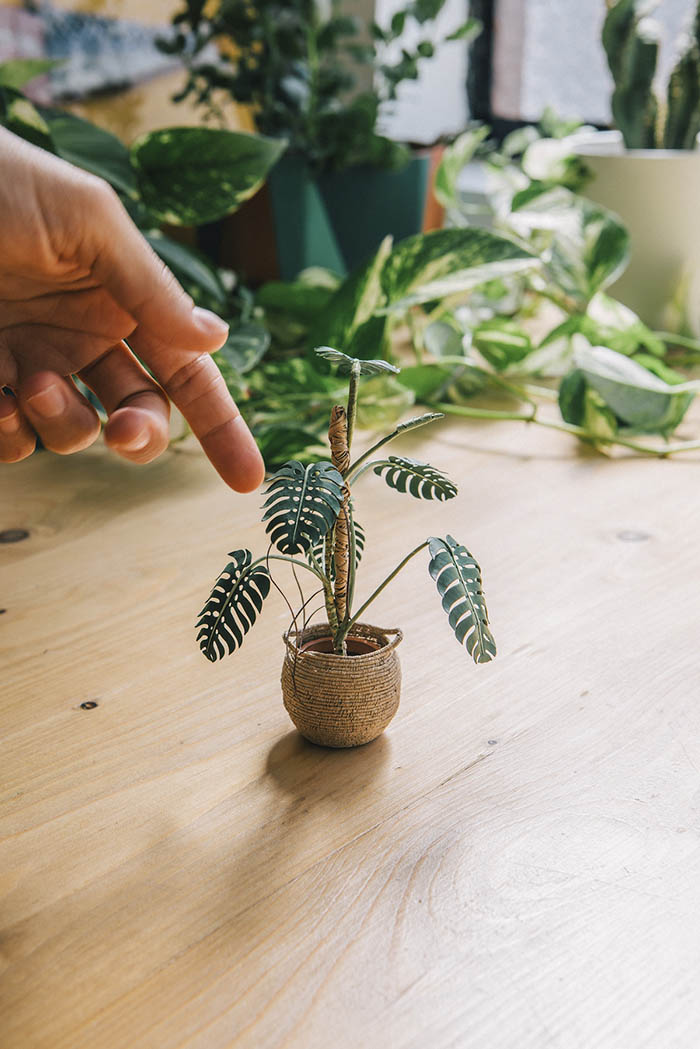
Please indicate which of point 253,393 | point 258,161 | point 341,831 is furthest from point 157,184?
point 341,831

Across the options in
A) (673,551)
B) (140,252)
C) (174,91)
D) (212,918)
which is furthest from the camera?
(174,91)

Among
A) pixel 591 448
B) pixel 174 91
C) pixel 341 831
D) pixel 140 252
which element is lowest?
pixel 591 448

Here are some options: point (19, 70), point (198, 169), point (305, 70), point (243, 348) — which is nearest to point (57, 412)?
point (243, 348)

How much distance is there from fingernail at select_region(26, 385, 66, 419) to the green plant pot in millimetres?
827

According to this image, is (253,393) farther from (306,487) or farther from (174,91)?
(174,91)

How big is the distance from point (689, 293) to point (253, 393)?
0.61 meters

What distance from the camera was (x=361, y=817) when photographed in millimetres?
461

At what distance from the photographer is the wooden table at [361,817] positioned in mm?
360

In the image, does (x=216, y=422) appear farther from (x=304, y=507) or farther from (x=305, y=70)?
(x=305, y=70)

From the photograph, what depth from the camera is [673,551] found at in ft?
2.45

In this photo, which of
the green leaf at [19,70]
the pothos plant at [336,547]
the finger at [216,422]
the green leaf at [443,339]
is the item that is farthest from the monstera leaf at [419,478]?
the green leaf at [19,70]

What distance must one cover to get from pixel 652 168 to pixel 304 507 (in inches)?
39.3

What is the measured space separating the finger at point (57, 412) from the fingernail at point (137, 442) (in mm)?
61

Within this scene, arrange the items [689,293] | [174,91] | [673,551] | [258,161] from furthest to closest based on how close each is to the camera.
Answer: [174,91] → [689,293] → [258,161] → [673,551]
